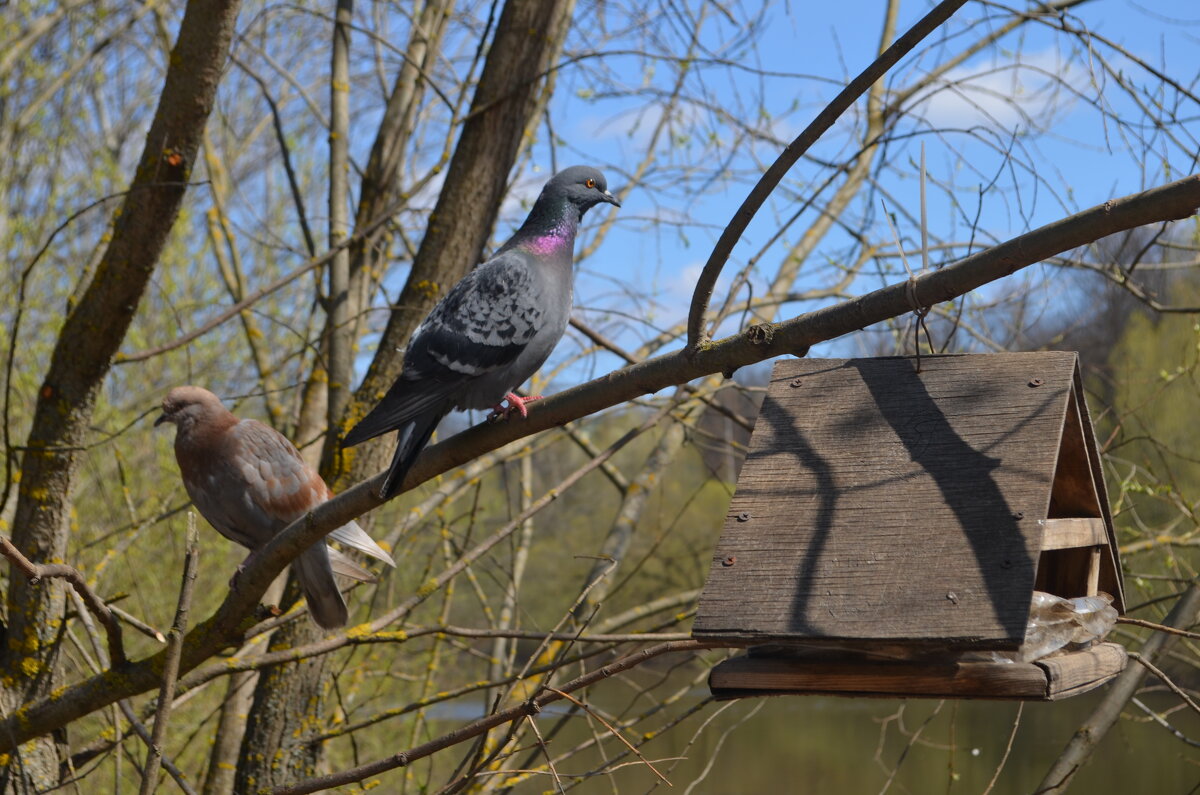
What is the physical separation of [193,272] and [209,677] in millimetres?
7321

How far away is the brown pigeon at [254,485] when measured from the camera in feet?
10.00

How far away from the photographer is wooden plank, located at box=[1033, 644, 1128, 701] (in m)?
1.98

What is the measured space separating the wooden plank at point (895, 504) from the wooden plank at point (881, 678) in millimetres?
138

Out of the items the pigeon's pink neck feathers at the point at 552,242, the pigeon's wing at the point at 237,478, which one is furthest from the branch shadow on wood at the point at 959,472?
the pigeon's wing at the point at 237,478

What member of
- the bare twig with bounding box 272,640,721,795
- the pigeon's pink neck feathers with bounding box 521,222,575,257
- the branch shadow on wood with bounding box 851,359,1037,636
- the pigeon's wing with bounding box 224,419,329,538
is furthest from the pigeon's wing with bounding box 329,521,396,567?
the branch shadow on wood with bounding box 851,359,1037,636

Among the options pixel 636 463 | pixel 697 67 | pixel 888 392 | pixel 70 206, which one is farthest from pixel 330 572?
pixel 636 463

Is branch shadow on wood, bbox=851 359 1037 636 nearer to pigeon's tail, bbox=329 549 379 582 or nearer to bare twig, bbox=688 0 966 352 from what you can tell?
bare twig, bbox=688 0 966 352

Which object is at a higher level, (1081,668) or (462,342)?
(462,342)

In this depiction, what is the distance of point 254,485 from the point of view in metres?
3.08

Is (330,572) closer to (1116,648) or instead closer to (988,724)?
(1116,648)

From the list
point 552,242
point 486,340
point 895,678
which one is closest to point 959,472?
point 895,678

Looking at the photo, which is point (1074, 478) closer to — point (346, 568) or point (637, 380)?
point (637, 380)

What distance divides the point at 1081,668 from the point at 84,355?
289cm

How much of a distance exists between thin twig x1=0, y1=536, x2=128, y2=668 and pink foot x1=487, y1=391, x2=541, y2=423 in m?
0.95
